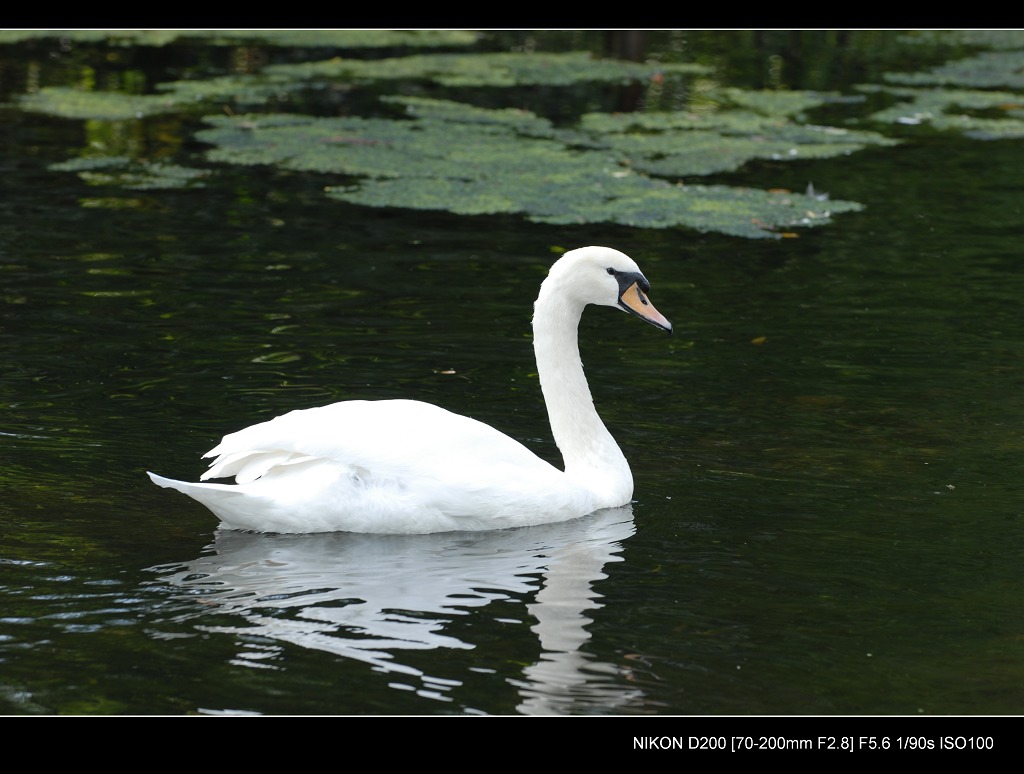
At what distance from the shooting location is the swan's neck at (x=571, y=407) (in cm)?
696

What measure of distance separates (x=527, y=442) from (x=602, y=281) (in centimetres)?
102

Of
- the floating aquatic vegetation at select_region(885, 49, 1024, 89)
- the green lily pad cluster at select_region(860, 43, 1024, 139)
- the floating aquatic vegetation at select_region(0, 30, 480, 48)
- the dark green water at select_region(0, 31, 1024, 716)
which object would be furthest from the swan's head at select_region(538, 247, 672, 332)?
the floating aquatic vegetation at select_region(0, 30, 480, 48)

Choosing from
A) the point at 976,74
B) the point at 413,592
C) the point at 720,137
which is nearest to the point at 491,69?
the point at 720,137

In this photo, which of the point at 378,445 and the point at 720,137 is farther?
the point at 720,137

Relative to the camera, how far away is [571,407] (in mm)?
7145

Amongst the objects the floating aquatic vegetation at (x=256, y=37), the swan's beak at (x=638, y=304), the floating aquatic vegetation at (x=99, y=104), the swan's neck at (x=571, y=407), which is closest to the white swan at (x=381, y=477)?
the swan's neck at (x=571, y=407)

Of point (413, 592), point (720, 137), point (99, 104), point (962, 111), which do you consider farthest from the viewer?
point (962, 111)

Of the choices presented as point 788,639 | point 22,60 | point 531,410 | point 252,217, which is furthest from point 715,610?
point 22,60

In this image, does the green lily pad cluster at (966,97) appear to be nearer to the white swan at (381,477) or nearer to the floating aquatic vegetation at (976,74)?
the floating aquatic vegetation at (976,74)

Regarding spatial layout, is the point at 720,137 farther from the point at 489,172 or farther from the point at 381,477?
the point at 381,477

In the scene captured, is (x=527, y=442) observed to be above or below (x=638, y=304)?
below

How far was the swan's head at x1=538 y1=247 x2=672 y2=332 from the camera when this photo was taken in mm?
7113

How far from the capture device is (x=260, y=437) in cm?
640

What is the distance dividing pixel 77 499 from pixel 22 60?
1330 cm
